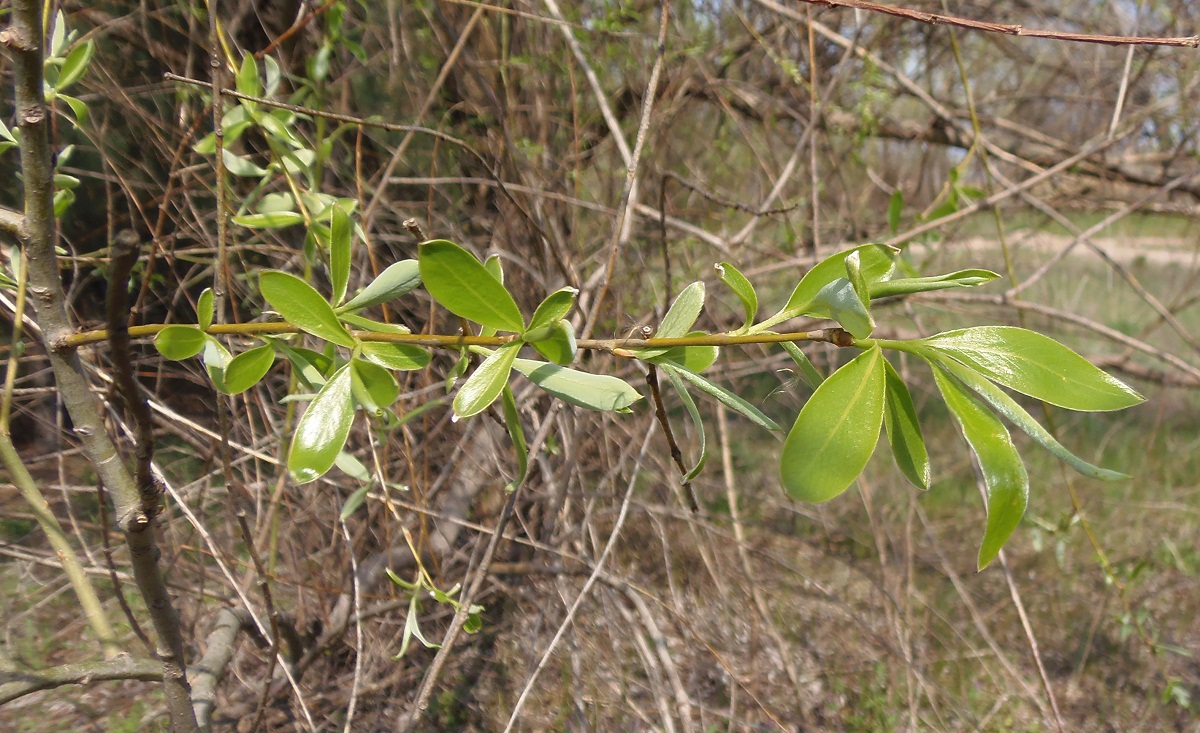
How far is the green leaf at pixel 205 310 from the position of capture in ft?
1.38

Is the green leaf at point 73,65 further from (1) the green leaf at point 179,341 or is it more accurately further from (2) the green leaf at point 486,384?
(2) the green leaf at point 486,384

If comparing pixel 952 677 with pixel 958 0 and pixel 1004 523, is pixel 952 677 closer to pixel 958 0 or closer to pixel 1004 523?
pixel 958 0

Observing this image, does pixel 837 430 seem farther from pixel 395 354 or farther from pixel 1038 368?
pixel 395 354

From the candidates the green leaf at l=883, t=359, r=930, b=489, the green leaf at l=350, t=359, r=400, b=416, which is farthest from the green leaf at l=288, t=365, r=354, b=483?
the green leaf at l=883, t=359, r=930, b=489

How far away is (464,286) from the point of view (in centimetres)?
37

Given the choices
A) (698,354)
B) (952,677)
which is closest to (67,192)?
(698,354)

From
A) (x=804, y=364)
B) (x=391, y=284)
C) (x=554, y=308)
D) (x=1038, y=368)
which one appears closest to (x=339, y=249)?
(x=391, y=284)

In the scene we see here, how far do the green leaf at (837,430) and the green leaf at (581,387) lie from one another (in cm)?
8

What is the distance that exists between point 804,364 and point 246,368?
0.31m

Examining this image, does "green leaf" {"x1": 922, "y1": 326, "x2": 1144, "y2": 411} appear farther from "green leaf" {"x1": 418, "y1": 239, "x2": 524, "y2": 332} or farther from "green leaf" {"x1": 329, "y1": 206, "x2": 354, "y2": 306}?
"green leaf" {"x1": 329, "y1": 206, "x2": 354, "y2": 306}

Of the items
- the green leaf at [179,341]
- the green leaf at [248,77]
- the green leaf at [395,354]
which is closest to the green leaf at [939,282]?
the green leaf at [395,354]

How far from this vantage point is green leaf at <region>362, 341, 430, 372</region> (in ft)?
1.34

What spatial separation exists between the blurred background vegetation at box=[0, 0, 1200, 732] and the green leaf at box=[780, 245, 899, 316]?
11 cm

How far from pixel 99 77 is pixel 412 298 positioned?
0.65 meters
